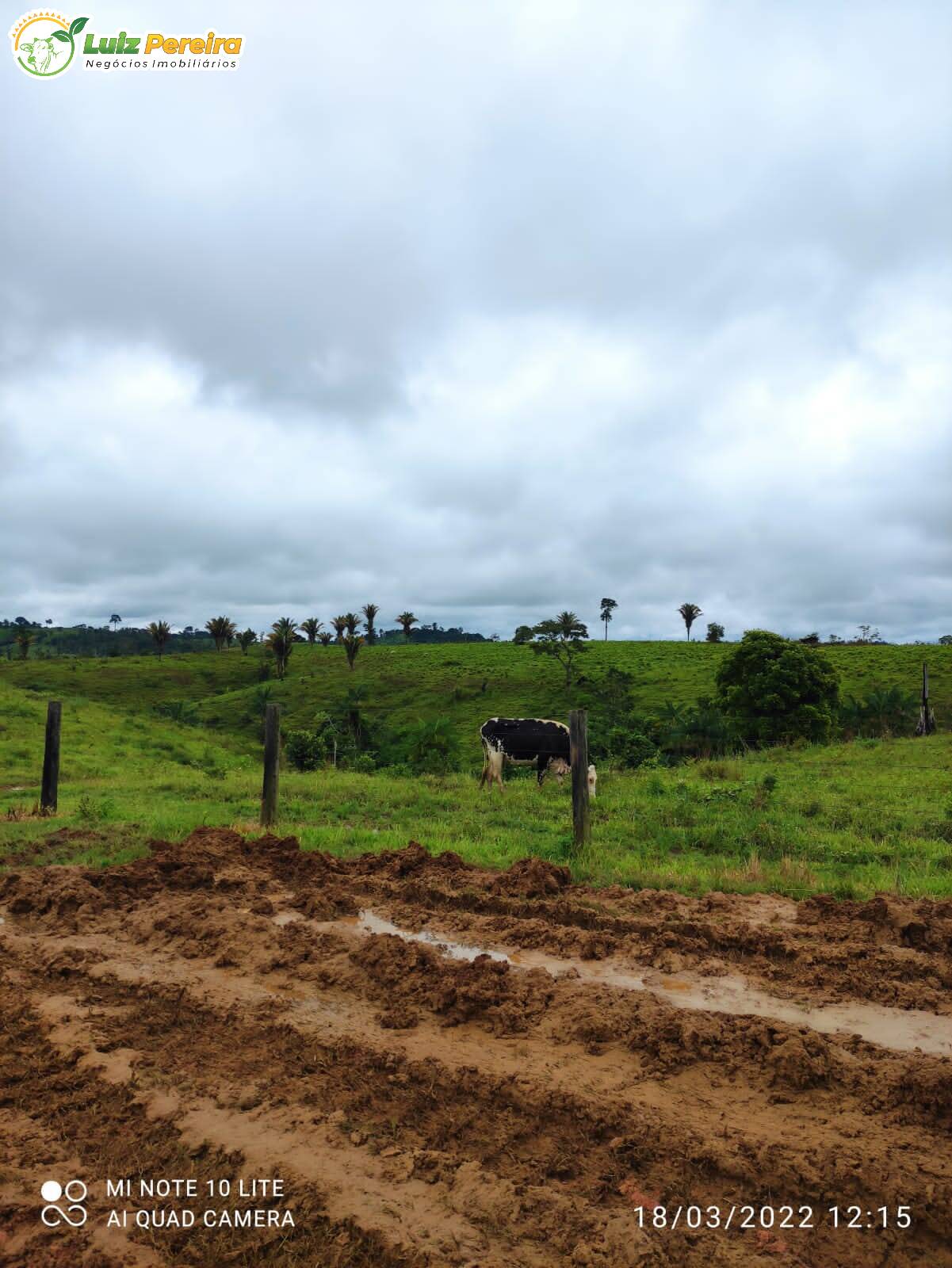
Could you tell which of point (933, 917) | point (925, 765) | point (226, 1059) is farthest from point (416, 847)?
point (925, 765)

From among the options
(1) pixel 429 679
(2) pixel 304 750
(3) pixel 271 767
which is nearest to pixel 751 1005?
(3) pixel 271 767

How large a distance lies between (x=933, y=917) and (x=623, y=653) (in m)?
63.8

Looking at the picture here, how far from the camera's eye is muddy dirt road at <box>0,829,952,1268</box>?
308 centimetres

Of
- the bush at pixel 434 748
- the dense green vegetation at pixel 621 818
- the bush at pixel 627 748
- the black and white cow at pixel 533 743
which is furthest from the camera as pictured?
the bush at pixel 627 748

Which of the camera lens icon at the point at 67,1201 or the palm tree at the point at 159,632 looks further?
the palm tree at the point at 159,632

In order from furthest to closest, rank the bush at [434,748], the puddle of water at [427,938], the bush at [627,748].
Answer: the bush at [627,748], the bush at [434,748], the puddle of water at [427,938]

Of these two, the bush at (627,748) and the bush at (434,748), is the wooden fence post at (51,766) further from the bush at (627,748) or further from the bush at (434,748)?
the bush at (627,748)

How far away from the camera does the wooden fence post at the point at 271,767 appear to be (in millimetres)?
11055

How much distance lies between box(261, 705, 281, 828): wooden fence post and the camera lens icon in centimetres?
768

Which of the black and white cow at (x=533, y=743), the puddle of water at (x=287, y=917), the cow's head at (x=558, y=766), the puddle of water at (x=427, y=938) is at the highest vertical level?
the black and white cow at (x=533, y=743)

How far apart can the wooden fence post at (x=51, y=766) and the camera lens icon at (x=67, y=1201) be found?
10175mm

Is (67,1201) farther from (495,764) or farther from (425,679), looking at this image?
(425,679)

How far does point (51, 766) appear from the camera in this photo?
40.9 feet

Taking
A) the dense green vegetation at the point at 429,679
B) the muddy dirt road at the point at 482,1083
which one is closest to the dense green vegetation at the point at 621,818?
the muddy dirt road at the point at 482,1083
